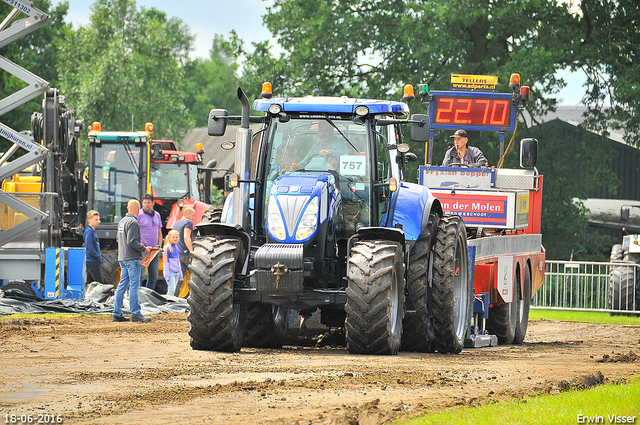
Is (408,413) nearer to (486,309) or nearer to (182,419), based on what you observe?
(182,419)

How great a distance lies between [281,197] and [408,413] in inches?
146

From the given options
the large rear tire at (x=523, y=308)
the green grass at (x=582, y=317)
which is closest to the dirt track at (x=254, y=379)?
the large rear tire at (x=523, y=308)

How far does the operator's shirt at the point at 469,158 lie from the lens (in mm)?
14625

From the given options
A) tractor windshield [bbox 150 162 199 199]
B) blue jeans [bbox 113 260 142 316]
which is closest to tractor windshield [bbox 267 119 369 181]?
blue jeans [bbox 113 260 142 316]

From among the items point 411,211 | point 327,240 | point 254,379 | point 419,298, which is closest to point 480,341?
point 419,298

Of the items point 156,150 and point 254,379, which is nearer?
point 254,379

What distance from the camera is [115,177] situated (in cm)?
2081

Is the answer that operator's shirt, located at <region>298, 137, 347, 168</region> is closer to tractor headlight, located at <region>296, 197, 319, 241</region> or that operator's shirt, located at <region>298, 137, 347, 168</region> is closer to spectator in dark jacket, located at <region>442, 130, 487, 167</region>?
tractor headlight, located at <region>296, 197, 319, 241</region>

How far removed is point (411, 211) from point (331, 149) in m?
1.15

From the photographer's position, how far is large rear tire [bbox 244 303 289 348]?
1060 cm

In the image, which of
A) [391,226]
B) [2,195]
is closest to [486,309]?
[391,226]

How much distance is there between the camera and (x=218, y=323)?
31.8ft

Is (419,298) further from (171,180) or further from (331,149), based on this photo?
(171,180)

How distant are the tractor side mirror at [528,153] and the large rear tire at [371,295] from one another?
5284 mm
